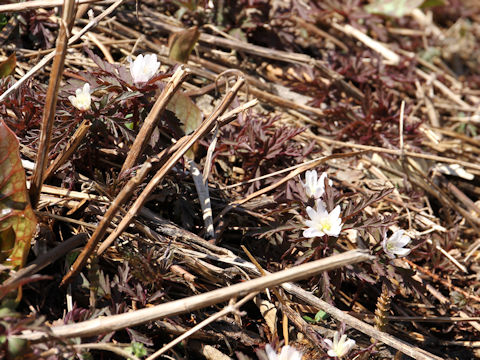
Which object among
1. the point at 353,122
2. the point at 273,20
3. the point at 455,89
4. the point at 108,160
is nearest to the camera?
the point at 108,160

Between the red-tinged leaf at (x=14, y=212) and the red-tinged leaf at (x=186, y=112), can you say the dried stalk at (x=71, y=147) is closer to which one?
the red-tinged leaf at (x=14, y=212)

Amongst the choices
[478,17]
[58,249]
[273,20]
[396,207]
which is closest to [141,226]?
[58,249]

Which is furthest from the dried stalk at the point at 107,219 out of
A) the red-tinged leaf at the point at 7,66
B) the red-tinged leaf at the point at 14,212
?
the red-tinged leaf at the point at 7,66

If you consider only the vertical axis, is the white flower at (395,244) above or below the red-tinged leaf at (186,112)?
below

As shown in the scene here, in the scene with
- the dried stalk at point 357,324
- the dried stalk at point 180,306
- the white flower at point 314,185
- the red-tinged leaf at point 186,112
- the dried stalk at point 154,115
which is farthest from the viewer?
the red-tinged leaf at point 186,112

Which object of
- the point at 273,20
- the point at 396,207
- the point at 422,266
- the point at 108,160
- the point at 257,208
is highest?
the point at 273,20

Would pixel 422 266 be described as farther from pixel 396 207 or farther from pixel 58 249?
pixel 58 249
